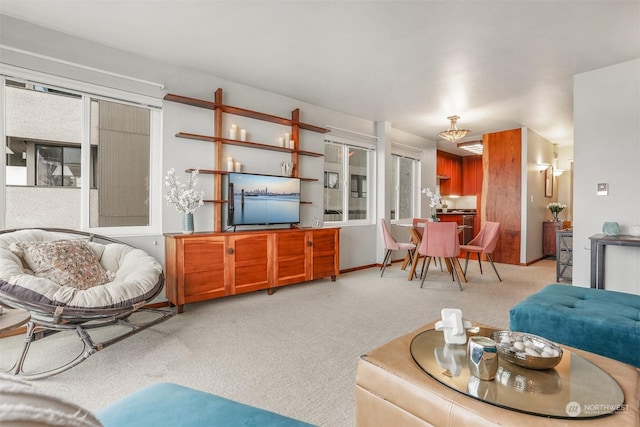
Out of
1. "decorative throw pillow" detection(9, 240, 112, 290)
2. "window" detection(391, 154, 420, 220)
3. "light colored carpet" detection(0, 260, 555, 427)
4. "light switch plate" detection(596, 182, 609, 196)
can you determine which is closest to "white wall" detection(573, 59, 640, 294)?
"light switch plate" detection(596, 182, 609, 196)

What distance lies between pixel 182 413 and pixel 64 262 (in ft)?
7.22

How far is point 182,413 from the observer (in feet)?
3.16

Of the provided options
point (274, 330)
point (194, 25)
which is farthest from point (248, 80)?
point (274, 330)

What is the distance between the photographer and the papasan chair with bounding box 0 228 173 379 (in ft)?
6.64

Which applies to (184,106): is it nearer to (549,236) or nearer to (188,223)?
(188,223)

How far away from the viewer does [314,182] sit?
4859 millimetres

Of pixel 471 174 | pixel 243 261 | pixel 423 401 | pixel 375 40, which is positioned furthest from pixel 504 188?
pixel 423 401

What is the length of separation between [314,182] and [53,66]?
321 centimetres

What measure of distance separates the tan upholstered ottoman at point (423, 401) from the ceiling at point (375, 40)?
2.49m

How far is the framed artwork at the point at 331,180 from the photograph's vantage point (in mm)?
5246

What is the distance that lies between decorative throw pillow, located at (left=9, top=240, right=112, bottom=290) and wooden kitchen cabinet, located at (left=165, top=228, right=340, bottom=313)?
669 millimetres

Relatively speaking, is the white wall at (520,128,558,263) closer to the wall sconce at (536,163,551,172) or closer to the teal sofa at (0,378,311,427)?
the wall sconce at (536,163,551,172)

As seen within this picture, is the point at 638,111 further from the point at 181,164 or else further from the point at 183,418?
the point at 181,164

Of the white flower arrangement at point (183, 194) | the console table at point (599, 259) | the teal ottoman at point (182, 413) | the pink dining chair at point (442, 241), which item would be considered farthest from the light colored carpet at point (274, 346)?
the white flower arrangement at point (183, 194)
